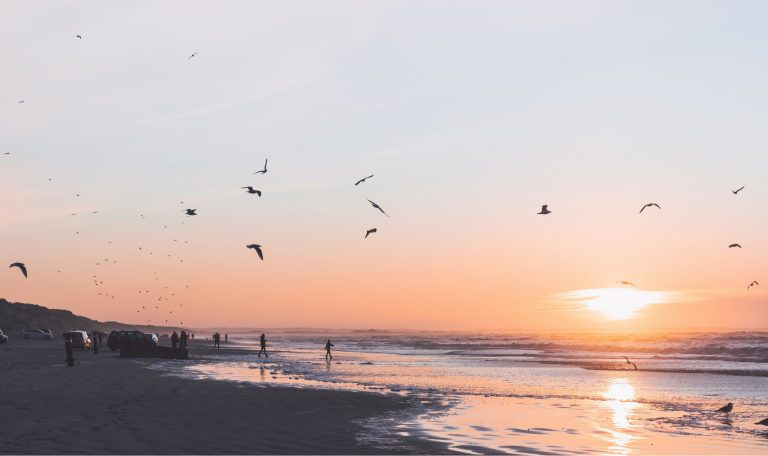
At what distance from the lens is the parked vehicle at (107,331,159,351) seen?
170ft

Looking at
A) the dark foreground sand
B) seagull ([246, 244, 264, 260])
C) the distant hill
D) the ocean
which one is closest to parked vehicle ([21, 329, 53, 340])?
the distant hill

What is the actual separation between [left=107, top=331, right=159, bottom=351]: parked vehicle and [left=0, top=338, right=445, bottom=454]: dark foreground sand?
2099cm

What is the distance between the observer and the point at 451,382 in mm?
37094

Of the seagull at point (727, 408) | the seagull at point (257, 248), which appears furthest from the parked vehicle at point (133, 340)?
the seagull at point (727, 408)

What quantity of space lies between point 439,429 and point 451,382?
1731 cm

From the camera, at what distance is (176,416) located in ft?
65.0

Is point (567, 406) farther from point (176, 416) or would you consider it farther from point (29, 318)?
point (29, 318)

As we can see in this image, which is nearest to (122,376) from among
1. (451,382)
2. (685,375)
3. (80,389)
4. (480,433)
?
(80,389)

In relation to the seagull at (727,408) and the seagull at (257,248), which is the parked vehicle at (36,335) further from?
the seagull at (727,408)

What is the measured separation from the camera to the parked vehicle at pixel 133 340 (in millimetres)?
51859

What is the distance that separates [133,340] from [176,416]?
35692 mm

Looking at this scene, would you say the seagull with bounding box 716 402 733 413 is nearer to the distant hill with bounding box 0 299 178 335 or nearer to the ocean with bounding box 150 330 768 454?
the ocean with bounding box 150 330 768 454

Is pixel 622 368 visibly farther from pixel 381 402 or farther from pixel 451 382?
pixel 381 402

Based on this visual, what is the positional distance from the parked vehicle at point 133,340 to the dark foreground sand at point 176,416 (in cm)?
2099
